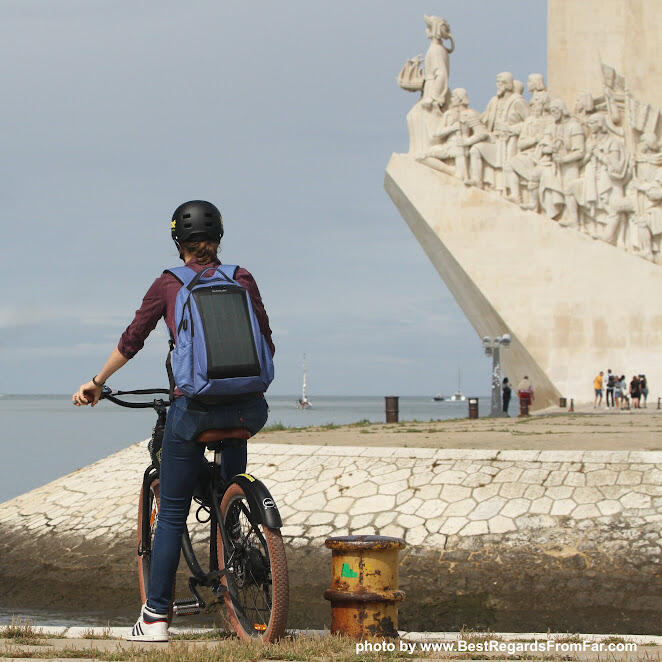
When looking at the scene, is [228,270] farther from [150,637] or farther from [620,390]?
[620,390]

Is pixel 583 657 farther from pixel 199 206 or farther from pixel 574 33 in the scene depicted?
pixel 574 33

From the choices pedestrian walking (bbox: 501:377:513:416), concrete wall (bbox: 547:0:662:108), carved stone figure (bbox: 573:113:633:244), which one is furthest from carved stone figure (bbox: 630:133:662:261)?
pedestrian walking (bbox: 501:377:513:416)

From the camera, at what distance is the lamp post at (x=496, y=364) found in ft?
62.8

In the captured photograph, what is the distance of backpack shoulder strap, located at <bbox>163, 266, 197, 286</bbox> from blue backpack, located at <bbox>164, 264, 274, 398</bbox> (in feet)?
0.22

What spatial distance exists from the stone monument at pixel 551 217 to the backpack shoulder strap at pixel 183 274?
58.0 feet

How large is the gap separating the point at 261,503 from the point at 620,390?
57.5 feet

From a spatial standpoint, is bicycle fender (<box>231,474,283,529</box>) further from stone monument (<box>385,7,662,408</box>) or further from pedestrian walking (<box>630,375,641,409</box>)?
stone monument (<box>385,7,662,408</box>)

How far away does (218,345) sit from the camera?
3.10 metres

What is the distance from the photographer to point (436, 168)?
69.5ft

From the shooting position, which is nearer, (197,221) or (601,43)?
(197,221)

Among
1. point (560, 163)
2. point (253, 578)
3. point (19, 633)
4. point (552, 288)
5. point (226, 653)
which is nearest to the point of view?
point (226, 653)

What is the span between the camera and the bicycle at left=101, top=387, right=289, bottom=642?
3066mm

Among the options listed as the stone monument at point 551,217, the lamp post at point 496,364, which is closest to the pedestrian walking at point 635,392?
the stone monument at point 551,217

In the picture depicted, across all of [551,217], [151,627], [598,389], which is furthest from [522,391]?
[151,627]
